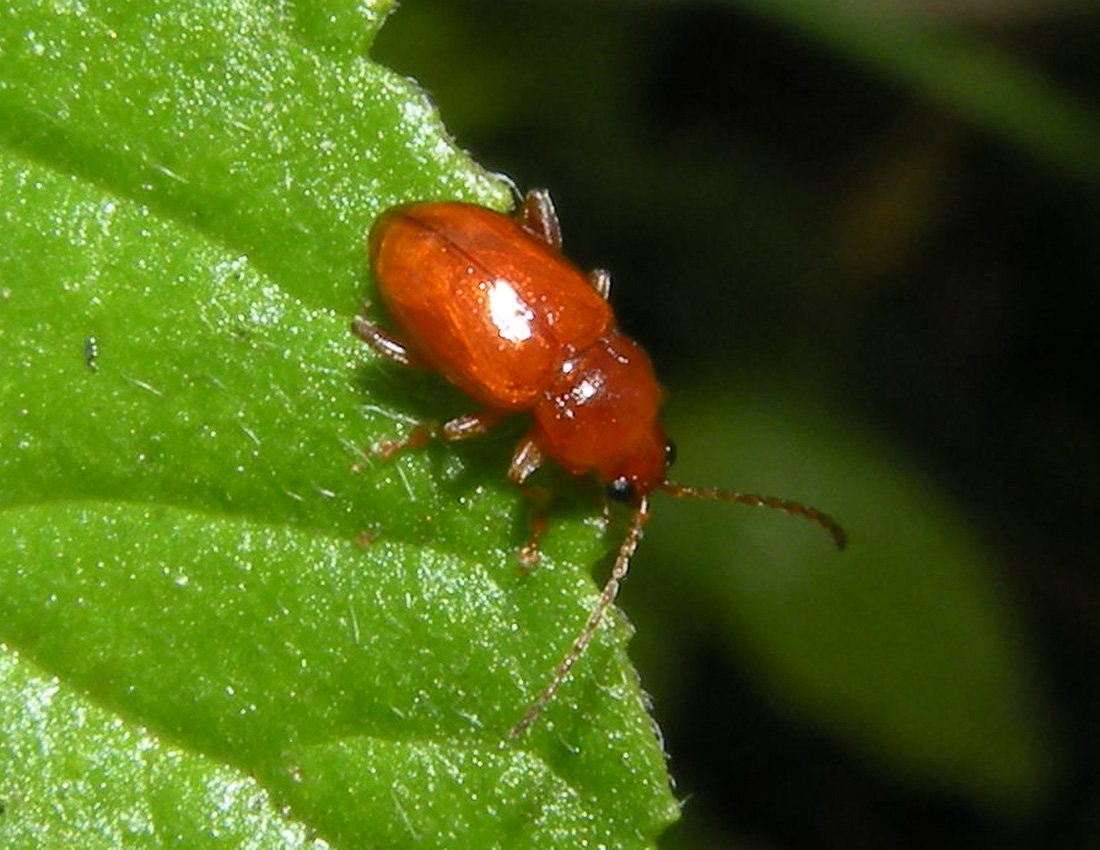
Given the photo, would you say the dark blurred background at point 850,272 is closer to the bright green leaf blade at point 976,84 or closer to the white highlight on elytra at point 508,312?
the bright green leaf blade at point 976,84

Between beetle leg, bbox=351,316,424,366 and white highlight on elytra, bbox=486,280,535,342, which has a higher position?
white highlight on elytra, bbox=486,280,535,342

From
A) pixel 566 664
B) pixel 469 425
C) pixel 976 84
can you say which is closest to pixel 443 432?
pixel 469 425

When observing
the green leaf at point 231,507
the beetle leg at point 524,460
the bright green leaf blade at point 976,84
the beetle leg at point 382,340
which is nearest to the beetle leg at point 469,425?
the beetle leg at point 524,460

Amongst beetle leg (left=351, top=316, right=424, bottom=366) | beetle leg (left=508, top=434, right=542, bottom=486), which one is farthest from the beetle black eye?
beetle leg (left=351, top=316, right=424, bottom=366)

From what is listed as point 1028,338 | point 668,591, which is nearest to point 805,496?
point 668,591

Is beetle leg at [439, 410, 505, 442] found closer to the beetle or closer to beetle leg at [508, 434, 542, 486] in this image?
the beetle

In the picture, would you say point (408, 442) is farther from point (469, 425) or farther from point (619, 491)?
point (619, 491)
